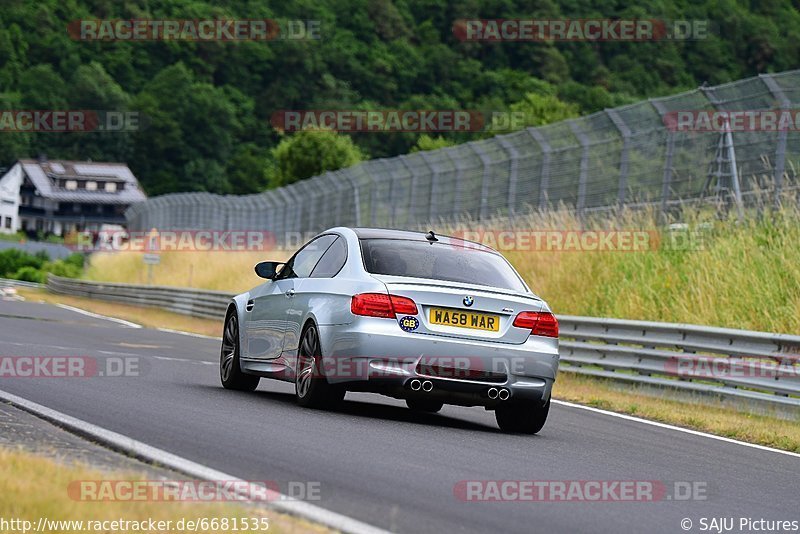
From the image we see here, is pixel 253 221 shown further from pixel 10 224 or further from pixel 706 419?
pixel 10 224

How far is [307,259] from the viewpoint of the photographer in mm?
12492

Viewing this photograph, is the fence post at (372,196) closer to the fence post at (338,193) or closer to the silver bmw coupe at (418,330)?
the fence post at (338,193)

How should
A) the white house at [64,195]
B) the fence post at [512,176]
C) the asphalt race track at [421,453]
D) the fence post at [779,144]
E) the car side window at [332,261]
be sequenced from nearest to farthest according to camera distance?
the asphalt race track at [421,453] → the car side window at [332,261] → the fence post at [779,144] → the fence post at [512,176] → the white house at [64,195]

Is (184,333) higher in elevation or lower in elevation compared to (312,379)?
lower

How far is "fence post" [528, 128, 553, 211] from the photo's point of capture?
85.6ft

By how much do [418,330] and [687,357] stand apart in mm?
5840

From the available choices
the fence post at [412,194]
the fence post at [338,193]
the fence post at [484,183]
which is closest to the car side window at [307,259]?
the fence post at [484,183]

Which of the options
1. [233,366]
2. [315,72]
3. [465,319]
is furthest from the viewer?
[315,72]

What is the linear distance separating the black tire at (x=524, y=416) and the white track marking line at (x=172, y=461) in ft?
11.2

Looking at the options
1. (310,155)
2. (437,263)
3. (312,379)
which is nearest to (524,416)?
(437,263)

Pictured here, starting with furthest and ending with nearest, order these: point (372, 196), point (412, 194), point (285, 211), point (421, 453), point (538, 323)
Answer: point (285, 211) → point (372, 196) → point (412, 194) → point (538, 323) → point (421, 453)

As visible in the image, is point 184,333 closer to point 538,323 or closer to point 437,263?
point 437,263

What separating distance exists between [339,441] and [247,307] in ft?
13.2

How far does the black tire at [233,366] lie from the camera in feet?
42.9
